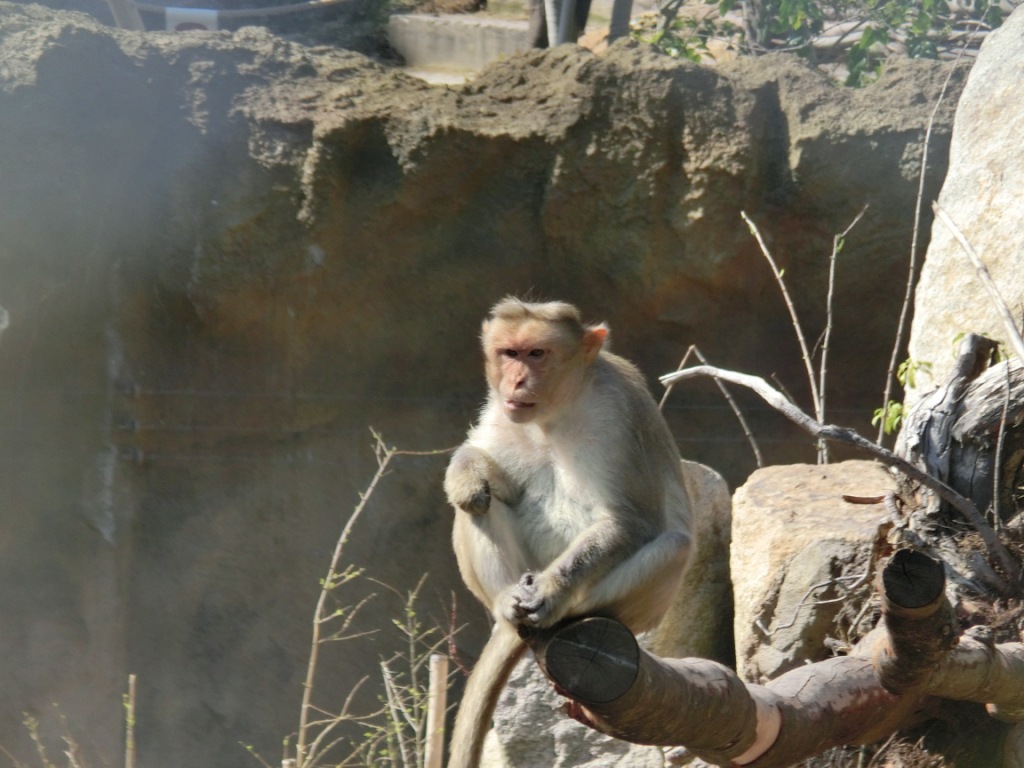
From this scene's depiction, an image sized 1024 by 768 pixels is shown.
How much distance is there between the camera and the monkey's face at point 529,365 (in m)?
3.45

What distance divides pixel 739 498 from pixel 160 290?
292 cm

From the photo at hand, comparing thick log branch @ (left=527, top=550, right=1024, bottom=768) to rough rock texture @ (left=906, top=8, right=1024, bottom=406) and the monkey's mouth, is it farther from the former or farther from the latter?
rough rock texture @ (left=906, top=8, right=1024, bottom=406)

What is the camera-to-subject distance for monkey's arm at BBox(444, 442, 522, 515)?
3441mm

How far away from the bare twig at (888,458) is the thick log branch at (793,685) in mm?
373

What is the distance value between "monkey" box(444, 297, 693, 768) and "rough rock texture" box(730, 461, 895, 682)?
842mm

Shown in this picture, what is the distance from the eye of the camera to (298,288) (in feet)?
19.2

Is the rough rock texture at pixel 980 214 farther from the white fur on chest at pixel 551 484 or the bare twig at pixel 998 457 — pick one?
the white fur on chest at pixel 551 484

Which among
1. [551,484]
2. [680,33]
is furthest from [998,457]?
[680,33]

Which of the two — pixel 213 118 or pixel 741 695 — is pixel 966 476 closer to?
pixel 741 695

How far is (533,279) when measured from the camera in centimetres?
603

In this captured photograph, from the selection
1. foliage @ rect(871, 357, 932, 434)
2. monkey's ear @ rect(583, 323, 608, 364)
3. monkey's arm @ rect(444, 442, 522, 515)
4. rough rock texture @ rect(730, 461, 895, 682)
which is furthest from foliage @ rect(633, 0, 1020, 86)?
monkey's arm @ rect(444, 442, 522, 515)

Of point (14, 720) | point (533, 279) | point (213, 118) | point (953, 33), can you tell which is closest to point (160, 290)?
point (213, 118)

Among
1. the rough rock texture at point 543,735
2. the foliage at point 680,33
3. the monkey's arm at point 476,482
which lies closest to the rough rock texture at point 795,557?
the rough rock texture at point 543,735

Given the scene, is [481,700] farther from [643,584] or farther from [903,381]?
[903,381]
